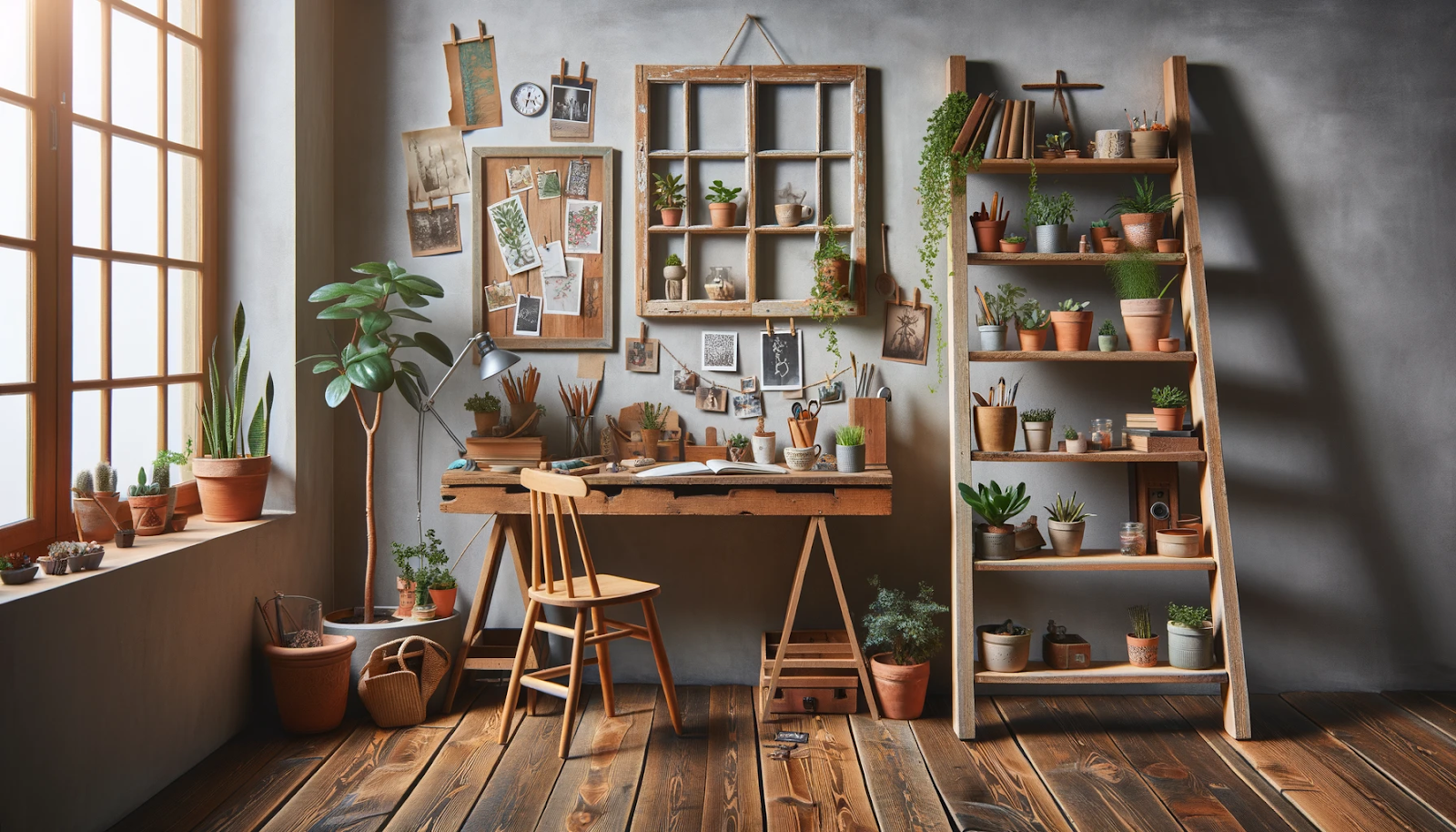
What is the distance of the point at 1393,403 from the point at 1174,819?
2.16 meters

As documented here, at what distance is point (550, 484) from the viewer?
10.9 ft

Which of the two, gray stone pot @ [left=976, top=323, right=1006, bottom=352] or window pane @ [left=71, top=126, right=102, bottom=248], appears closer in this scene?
window pane @ [left=71, top=126, right=102, bottom=248]

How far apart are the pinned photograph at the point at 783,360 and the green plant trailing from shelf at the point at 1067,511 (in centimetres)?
110

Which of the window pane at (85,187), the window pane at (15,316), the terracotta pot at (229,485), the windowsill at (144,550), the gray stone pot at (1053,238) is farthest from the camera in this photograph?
the gray stone pot at (1053,238)

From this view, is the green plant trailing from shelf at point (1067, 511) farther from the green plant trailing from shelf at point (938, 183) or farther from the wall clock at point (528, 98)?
the wall clock at point (528, 98)

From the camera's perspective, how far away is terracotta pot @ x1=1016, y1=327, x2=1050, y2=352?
369 cm

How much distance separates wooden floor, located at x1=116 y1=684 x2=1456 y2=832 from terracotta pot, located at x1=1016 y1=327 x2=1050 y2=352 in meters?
1.38

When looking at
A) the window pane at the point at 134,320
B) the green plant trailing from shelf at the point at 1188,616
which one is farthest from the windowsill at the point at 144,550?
the green plant trailing from shelf at the point at 1188,616

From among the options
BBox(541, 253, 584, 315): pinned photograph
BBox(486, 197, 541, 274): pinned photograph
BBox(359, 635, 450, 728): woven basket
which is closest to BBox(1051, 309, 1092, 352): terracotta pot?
BBox(541, 253, 584, 315): pinned photograph

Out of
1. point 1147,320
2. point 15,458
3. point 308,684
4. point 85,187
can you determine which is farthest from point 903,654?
point 85,187

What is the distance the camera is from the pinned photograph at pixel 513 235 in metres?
4.04

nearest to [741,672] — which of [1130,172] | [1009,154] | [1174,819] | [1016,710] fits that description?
[1016,710]

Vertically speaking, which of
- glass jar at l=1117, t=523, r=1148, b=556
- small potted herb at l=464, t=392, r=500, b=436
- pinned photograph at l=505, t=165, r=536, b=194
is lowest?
glass jar at l=1117, t=523, r=1148, b=556

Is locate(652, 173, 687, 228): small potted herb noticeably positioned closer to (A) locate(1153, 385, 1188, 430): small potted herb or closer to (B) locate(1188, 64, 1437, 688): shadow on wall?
(A) locate(1153, 385, 1188, 430): small potted herb
